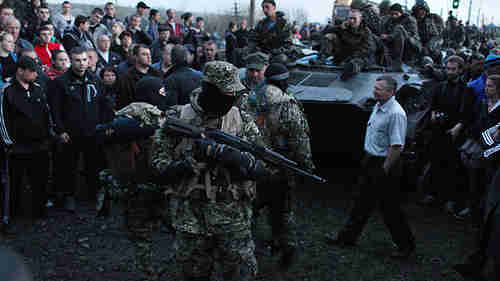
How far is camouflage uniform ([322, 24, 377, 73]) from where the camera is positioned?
7984 mm

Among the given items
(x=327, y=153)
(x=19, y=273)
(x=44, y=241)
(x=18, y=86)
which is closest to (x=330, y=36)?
(x=327, y=153)

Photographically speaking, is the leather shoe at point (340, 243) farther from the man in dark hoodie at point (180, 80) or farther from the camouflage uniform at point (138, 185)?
the man in dark hoodie at point (180, 80)

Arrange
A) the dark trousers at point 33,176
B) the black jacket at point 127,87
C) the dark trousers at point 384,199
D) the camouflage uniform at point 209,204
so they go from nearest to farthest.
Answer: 1. the camouflage uniform at point 209,204
2. the dark trousers at point 384,199
3. the dark trousers at point 33,176
4. the black jacket at point 127,87

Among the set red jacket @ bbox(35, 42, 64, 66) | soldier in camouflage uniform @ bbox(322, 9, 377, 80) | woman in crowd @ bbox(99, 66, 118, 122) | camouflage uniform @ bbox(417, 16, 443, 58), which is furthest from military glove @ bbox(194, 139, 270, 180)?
camouflage uniform @ bbox(417, 16, 443, 58)

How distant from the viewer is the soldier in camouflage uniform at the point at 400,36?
8367 mm

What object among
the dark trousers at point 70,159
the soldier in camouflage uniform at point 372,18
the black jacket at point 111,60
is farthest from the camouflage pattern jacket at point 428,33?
the dark trousers at point 70,159

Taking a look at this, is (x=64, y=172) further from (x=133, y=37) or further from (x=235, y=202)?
(x=133, y=37)

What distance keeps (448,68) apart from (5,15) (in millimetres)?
6693

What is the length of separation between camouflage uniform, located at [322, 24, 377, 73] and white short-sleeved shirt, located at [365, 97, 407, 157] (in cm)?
306

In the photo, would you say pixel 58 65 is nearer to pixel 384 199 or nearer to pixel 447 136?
pixel 384 199

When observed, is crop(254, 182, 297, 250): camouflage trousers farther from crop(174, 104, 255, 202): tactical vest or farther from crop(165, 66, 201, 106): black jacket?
crop(165, 66, 201, 106): black jacket

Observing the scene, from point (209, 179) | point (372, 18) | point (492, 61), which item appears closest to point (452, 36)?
point (372, 18)

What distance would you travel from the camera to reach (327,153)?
308 inches

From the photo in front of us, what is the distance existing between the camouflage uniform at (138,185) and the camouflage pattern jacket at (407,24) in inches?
242
